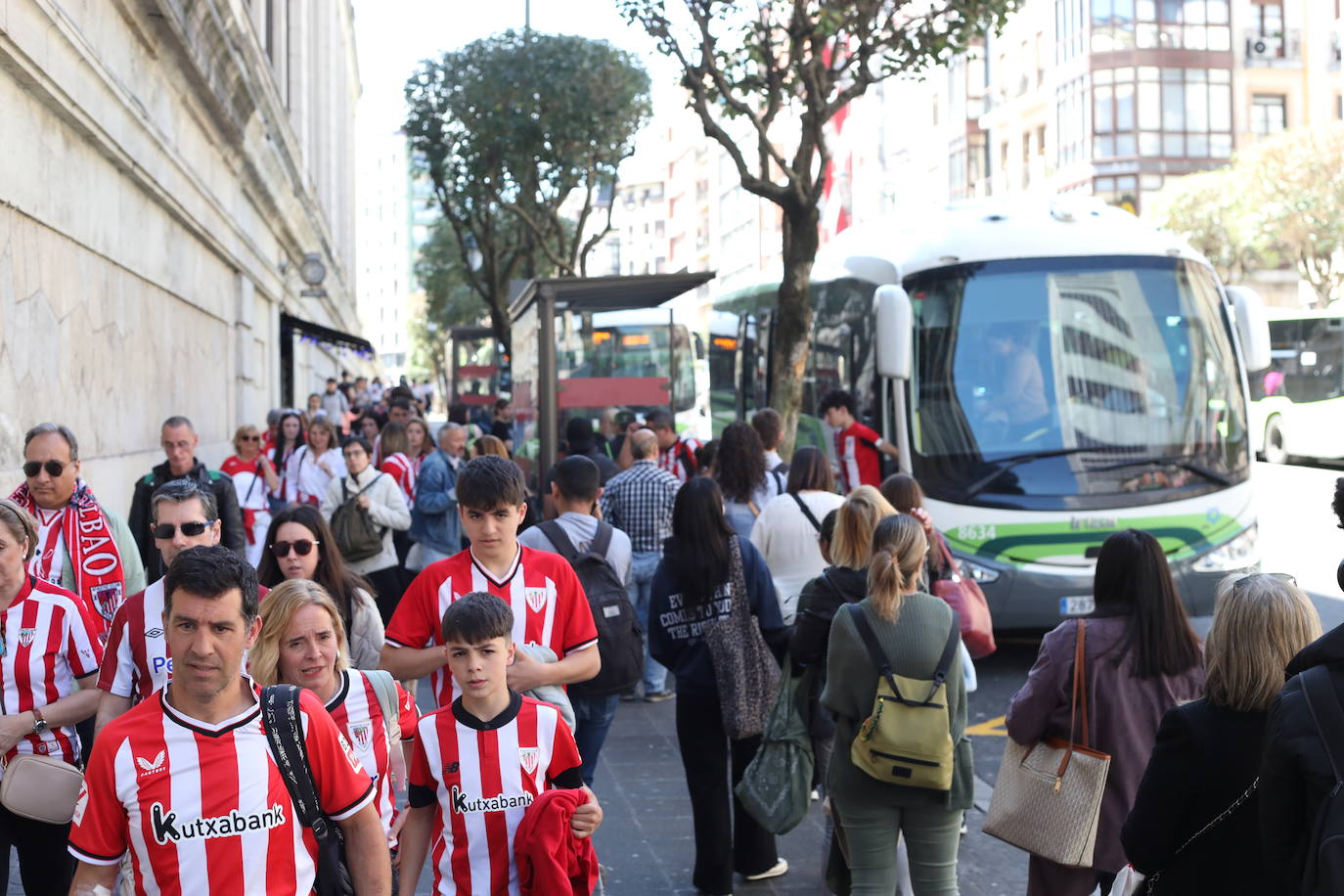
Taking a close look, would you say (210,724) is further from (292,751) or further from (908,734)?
(908,734)

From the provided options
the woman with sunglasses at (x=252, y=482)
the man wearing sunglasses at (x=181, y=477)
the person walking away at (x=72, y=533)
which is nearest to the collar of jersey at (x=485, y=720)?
the person walking away at (x=72, y=533)

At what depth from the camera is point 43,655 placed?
14.1ft

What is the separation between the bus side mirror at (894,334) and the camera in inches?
415

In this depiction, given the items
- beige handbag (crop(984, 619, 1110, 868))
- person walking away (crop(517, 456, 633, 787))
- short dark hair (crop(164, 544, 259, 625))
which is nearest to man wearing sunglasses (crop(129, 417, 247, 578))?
person walking away (crop(517, 456, 633, 787))

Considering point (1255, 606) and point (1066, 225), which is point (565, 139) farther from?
point (1255, 606)

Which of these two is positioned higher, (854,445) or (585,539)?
(854,445)

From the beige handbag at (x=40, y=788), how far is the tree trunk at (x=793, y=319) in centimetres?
1077

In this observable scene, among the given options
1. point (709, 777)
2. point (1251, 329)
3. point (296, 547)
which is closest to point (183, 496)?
point (296, 547)

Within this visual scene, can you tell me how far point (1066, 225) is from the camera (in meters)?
11.1

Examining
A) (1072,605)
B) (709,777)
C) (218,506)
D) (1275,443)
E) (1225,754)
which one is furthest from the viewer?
(1275,443)

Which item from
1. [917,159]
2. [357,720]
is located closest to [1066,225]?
[357,720]

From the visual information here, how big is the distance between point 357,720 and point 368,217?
6055 inches

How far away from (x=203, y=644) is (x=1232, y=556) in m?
8.89

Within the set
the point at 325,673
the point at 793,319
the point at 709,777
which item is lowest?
the point at 709,777
